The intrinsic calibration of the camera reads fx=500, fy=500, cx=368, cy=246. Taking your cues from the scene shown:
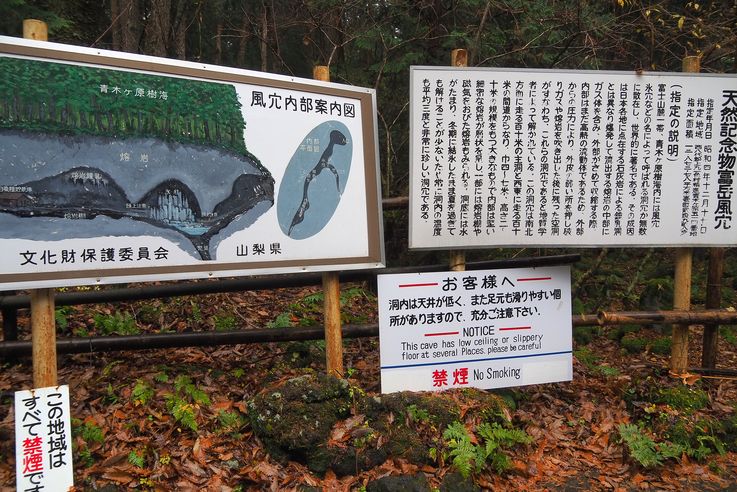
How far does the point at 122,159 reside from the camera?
12.2 feet

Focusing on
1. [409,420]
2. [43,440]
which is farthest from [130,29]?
[409,420]

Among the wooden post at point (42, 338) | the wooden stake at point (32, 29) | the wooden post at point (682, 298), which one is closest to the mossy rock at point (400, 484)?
the wooden post at point (42, 338)

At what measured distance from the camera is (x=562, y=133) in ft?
16.6

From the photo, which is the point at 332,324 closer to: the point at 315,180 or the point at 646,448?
the point at 315,180

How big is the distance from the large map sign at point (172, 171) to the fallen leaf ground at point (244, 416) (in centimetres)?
122

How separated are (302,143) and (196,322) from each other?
2987 millimetres

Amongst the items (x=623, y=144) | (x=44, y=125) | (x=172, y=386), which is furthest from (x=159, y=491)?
(x=623, y=144)

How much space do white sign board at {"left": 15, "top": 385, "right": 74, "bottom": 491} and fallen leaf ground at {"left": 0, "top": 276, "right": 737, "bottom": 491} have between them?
21cm

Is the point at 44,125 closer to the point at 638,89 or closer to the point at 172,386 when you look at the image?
the point at 172,386

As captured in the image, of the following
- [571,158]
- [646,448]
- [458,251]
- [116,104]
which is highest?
[116,104]

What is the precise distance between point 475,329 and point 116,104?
3.72m

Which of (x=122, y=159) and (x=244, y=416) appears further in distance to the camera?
A: (x=244, y=416)

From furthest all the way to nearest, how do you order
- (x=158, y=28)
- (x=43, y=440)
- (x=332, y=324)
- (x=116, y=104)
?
(x=158, y=28) < (x=332, y=324) < (x=116, y=104) < (x=43, y=440)

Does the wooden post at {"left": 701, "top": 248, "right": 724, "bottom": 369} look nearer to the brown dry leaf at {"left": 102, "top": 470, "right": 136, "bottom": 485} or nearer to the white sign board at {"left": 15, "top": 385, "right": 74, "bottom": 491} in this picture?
Result: the brown dry leaf at {"left": 102, "top": 470, "right": 136, "bottom": 485}
